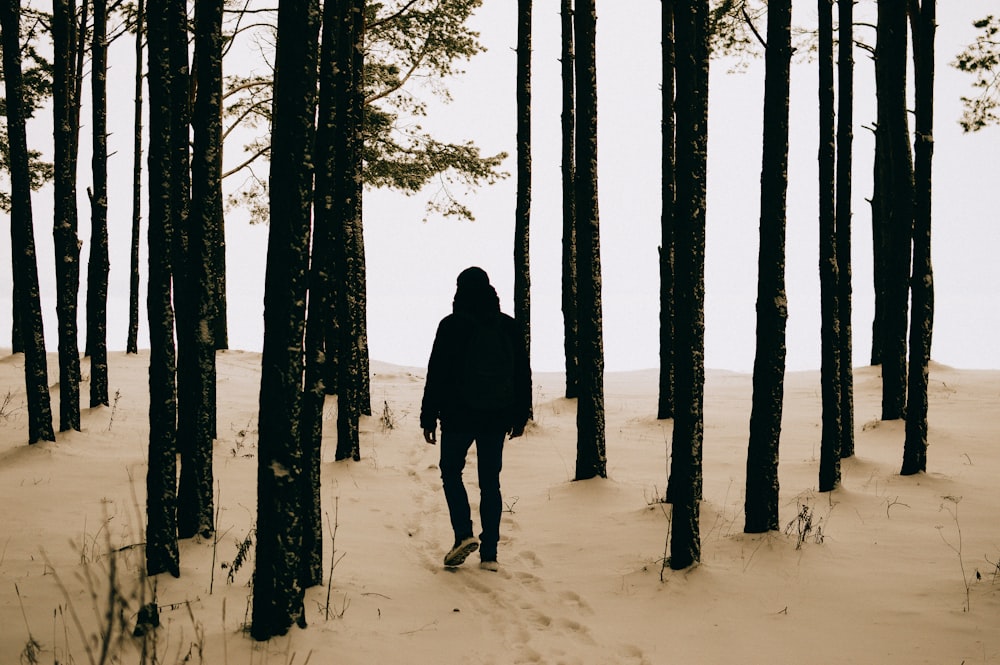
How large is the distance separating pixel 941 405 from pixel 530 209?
9331mm

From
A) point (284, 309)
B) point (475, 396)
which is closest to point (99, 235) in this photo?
point (475, 396)

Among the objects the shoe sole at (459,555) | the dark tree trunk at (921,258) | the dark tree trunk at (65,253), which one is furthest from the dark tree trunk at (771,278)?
the dark tree trunk at (65,253)

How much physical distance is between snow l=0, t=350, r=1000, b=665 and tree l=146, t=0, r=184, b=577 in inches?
13.6

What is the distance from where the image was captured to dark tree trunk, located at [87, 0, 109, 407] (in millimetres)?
12008

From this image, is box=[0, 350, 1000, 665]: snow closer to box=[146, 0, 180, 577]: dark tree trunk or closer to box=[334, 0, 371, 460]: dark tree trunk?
box=[146, 0, 180, 577]: dark tree trunk

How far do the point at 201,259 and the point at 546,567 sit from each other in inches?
138

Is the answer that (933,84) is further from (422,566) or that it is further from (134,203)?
(134,203)

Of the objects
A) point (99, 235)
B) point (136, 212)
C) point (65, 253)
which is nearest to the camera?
point (65, 253)

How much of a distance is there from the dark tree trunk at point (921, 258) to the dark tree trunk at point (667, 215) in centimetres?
414

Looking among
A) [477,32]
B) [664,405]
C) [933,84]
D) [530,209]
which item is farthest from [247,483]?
[477,32]

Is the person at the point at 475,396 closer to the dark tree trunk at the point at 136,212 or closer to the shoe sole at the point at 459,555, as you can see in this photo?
the shoe sole at the point at 459,555

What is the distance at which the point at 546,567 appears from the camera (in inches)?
234

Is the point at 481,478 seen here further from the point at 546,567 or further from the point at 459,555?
the point at 546,567

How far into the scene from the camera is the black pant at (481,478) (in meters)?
5.53
